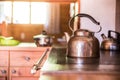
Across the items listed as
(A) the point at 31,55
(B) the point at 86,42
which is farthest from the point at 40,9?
(B) the point at 86,42

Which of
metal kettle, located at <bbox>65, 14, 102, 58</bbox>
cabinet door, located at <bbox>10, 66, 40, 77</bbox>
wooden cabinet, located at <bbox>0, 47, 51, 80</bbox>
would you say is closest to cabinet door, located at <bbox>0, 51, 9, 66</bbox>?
wooden cabinet, located at <bbox>0, 47, 51, 80</bbox>

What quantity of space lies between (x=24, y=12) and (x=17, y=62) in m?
0.85

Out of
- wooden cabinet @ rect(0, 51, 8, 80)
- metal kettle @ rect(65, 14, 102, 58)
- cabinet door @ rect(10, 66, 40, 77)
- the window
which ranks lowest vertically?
cabinet door @ rect(10, 66, 40, 77)

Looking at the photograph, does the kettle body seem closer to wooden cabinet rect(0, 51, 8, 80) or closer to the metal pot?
the metal pot

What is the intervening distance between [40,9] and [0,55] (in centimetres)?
91

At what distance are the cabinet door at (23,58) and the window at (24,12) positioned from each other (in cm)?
65

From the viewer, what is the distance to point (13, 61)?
3.02m

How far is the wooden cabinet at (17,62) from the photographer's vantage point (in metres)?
3.02

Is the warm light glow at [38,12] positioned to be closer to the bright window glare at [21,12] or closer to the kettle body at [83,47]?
the bright window glare at [21,12]

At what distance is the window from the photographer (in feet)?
11.6

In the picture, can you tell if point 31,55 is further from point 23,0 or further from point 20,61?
point 23,0

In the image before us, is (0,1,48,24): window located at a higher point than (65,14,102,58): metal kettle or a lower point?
higher

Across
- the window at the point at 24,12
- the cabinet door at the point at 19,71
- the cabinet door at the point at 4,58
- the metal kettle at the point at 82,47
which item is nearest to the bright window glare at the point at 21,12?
the window at the point at 24,12

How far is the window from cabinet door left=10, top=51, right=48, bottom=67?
650mm
